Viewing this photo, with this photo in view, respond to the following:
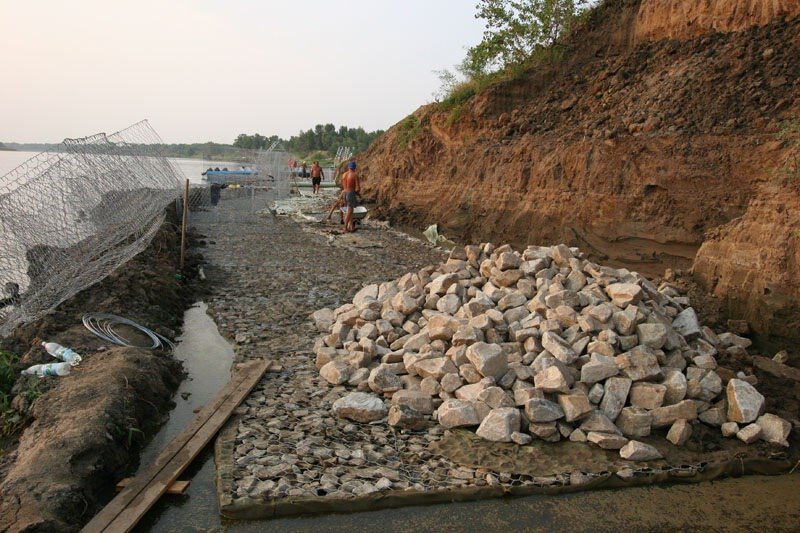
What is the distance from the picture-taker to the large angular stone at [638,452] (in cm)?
491

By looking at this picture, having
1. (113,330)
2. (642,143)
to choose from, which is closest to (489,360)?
(113,330)

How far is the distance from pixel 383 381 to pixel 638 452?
2.49 meters

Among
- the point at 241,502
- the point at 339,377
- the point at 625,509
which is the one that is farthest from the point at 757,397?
the point at 241,502

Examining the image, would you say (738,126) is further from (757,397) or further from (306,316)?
A: (306,316)

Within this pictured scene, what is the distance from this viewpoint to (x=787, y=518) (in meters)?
4.40

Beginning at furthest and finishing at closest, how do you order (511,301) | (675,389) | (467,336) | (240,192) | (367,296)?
(240,192)
(367,296)
(511,301)
(467,336)
(675,389)

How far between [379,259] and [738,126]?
25.1 feet

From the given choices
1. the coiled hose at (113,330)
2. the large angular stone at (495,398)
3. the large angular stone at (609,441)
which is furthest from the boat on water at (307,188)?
the large angular stone at (609,441)

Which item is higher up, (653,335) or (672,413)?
(653,335)

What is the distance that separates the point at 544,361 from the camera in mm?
5676

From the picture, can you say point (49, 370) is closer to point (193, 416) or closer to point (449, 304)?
point (193, 416)

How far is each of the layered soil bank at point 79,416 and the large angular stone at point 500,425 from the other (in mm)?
3069

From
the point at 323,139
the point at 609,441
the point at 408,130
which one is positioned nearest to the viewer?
the point at 609,441

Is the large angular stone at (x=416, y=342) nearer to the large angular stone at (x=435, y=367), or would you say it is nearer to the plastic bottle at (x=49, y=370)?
the large angular stone at (x=435, y=367)
